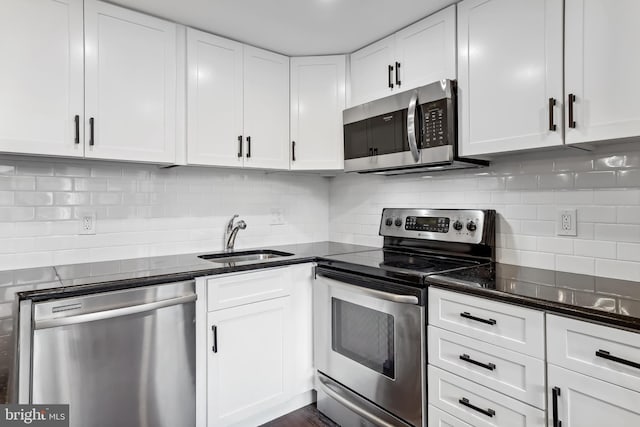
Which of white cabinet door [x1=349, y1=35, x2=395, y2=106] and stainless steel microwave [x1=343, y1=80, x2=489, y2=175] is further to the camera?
white cabinet door [x1=349, y1=35, x2=395, y2=106]

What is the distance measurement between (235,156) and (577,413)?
2.04 metres

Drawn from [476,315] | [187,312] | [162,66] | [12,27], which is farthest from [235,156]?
[476,315]

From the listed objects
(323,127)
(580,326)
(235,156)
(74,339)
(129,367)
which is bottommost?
(129,367)

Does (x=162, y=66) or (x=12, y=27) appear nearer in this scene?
(x=12, y=27)

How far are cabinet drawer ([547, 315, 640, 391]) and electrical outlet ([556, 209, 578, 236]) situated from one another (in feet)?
2.21

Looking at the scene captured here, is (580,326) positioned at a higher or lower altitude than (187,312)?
higher

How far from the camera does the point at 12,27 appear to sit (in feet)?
→ 5.37

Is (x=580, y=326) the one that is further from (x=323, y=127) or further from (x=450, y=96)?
(x=323, y=127)

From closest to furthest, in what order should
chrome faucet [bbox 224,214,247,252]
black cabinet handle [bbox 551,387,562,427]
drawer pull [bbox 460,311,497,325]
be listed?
black cabinet handle [bbox 551,387,562,427], drawer pull [bbox 460,311,497,325], chrome faucet [bbox 224,214,247,252]

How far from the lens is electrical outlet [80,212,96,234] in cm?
206

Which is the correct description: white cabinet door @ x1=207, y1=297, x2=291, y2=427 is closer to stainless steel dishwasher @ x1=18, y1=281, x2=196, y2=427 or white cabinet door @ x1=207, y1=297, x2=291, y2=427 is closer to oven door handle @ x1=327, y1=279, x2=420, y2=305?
stainless steel dishwasher @ x1=18, y1=281, x2=196, y2=427

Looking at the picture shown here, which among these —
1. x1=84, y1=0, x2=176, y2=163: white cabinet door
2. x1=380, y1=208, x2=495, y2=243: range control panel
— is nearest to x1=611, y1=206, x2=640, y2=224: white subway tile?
x1=380, y1=208, x2=495, y2=243: range control panel

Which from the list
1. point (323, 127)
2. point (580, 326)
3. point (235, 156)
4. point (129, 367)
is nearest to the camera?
point (580, 326)

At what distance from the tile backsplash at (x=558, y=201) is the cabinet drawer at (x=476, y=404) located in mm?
737
